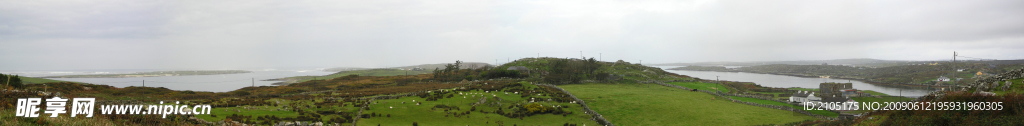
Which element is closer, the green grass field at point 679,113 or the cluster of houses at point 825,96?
the green grass field at point 679,113

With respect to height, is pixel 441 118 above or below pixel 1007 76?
below

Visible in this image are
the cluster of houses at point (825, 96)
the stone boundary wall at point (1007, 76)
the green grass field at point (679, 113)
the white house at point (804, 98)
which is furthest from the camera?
the white house at point (804, 98)

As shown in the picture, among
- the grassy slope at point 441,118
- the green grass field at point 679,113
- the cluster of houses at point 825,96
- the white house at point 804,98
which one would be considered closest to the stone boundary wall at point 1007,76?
the green grass field at point 679,113

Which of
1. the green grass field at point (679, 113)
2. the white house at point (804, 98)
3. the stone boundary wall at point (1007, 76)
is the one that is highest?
the stone boundary wall at point (1007, 76)

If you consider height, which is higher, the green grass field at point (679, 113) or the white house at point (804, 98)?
the white house at point (804, 98)

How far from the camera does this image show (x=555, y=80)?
47500mm

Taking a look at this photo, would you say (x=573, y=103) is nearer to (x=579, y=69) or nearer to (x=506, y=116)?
(x=506, y=116)

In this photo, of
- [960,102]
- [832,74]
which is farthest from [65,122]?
[832,74]

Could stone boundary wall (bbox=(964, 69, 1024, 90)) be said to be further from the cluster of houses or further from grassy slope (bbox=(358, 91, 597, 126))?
grassy slope (bbox=(358, 91, 597, 126))

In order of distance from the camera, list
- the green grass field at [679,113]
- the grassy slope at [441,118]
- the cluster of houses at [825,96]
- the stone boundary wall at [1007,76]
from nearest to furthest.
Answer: the stone boundary wall at [1007,76] < the grassy slope at [441,118] < the green grass field at [679,113] < the cluster of houses at [825,96]

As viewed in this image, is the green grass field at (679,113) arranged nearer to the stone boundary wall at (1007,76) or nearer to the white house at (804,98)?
the white house at (804,98)

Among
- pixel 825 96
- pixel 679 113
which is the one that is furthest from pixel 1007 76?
pixel 825 96

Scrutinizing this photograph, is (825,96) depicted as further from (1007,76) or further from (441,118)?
(441,118)

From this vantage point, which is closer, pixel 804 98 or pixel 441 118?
pixel 441 118
